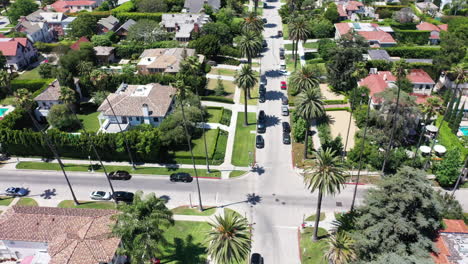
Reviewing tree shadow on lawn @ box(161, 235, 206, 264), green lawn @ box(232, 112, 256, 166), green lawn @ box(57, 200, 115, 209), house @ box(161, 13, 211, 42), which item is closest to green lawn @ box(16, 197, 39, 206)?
green lawn @ box(57, 200, 115, 209)

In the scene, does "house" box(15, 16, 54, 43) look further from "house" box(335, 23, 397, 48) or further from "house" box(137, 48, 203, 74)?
"house" box(335, 23, 397, 48)

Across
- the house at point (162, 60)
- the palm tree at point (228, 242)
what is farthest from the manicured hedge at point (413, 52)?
the palm tree at point (228, 242)

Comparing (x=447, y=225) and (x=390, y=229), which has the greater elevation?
(x=390, y=229)

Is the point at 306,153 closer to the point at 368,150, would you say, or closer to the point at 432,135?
the point at 368,150

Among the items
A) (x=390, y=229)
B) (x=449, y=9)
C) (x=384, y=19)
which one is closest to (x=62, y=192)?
(x=390, y=229)

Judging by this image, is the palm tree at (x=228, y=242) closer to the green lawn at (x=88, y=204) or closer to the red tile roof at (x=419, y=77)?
the green lawn at (x=88, y=204)

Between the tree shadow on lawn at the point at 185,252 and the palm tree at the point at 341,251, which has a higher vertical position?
the palm tree at the point at 341,251

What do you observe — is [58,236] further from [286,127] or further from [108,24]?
[108,24]

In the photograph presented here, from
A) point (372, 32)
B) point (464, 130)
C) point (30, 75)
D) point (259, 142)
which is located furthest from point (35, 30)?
point (464, 130)
